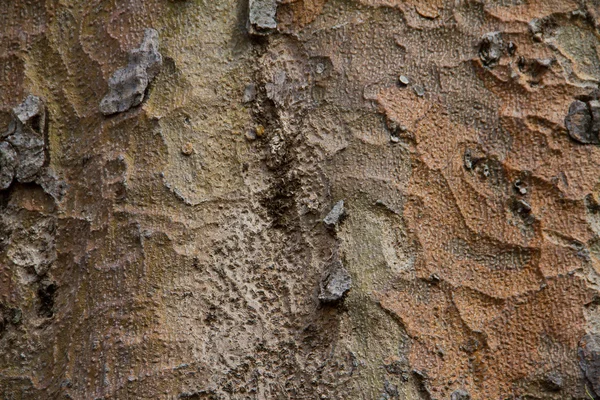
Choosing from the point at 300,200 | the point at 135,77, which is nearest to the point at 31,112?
the point at 135,77

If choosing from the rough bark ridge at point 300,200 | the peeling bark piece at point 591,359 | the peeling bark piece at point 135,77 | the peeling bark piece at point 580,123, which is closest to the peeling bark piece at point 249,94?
the rough bark ridge at point 300,200

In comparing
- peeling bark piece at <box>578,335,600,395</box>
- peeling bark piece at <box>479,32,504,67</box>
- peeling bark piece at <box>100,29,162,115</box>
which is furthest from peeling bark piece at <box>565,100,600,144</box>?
peeling bark piece at <box>100,29,162,115</box>

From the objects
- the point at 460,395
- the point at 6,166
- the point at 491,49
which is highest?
the point at 491,49

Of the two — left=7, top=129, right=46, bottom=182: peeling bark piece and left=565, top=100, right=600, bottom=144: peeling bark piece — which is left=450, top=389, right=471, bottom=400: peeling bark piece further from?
left=7, top=129, right=46, bottom=182: peeling bark piece

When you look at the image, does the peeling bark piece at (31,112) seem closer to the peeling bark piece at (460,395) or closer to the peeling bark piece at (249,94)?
the peeling bark piece at (249,94)


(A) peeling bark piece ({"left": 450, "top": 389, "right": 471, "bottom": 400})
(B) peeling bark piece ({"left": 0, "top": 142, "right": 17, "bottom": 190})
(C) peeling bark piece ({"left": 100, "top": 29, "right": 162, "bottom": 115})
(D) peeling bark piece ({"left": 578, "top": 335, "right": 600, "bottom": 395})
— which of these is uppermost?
(C) peeling bark piece ({"left": 100, "top": 29, "right": 162, "bottom": 115})

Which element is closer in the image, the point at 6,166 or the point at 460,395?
the point at 460,395

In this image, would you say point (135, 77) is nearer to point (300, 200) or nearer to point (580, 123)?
point (300, 200)

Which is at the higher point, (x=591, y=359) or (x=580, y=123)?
(x=580, y=123)
